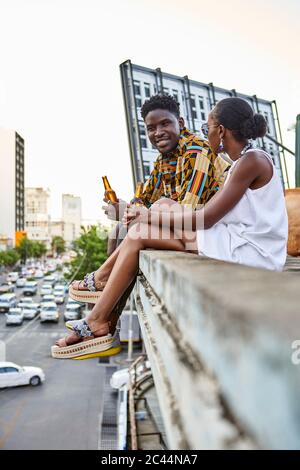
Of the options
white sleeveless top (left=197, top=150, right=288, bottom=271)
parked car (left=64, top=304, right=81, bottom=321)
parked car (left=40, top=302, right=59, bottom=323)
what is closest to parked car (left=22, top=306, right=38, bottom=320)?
parked car (left=40, top=302, right=59, bottom=323)

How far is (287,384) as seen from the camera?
407mm

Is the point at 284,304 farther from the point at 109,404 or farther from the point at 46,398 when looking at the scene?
the point at 46,398

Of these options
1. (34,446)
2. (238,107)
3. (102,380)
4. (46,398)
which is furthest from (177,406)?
(102,380)

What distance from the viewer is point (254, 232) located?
2344mm

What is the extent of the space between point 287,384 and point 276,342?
0.14 feet

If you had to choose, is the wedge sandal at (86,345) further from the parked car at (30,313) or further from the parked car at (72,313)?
the parked car at (30,313)

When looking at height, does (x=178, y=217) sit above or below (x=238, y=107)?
below

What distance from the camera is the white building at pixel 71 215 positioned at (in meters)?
150

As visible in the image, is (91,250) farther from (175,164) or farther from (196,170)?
(196,170)

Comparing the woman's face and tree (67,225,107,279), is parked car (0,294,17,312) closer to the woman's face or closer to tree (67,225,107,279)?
tree (67,225,107,279)

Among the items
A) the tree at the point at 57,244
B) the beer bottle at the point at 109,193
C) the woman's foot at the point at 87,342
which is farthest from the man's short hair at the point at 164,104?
the tree at the point at 57,244

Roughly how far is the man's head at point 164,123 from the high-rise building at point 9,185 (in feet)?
266

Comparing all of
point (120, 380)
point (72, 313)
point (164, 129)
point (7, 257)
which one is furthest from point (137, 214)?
point (7, 257)

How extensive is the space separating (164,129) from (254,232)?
1.42 m
